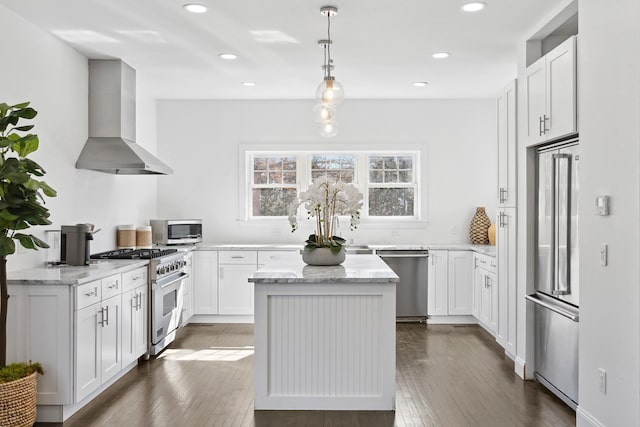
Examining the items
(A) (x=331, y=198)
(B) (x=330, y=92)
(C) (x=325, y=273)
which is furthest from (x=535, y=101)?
(C) (x=325, y=273)

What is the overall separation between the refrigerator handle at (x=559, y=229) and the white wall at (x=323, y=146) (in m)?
3.10

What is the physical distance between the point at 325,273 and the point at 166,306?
90.7 inches

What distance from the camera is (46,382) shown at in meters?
3.55

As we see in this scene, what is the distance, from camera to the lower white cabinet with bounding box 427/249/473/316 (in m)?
6.57

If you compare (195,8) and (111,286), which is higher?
(195,8)

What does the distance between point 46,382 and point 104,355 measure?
1.73 feet

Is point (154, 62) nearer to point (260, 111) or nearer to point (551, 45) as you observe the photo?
point (260, 111)

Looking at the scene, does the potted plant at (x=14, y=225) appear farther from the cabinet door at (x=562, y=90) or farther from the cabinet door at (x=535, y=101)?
the cabinet door at (x=535, y=101)

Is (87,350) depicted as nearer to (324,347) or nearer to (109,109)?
(324,347)

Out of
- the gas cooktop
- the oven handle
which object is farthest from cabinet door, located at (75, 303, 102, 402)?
the oven handle

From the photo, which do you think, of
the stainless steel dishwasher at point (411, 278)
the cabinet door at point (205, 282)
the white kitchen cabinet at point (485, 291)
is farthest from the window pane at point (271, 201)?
the white kitchen cabinet at point (485, 291)

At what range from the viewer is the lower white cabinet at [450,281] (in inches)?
259

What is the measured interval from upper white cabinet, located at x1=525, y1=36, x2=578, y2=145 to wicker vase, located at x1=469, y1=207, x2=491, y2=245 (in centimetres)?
259

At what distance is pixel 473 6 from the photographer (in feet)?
12.7
